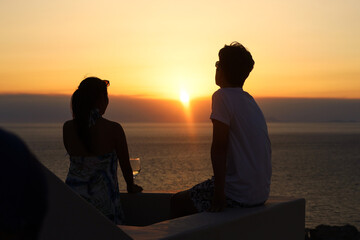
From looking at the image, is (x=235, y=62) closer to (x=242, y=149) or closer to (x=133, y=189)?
(x=242, y=149)

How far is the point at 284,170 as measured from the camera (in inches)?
2309

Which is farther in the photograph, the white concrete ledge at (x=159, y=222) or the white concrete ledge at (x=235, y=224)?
the white concrete ledge at (x=235, y=224)

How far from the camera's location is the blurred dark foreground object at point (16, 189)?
100 cm

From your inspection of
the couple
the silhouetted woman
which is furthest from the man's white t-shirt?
the silhouetted woman

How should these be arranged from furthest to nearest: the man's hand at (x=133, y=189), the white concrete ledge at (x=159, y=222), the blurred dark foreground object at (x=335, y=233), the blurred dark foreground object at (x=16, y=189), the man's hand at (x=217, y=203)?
the blurred dark foreground object at (x=335, y=233) → the man's hand at (x=133, y=189) → the man's hand at (x=217, y=203) → the white concrete ledge at (x=159, y=222) → the blurred dark foreground object at (x=16, y=189)

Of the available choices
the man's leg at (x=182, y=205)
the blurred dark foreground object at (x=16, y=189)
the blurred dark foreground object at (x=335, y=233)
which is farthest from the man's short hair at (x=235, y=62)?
the blurred dark foreground object at (x=335, y=233)

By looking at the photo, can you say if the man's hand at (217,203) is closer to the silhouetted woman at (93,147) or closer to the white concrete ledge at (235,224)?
the white concrete ledge at (235,224)

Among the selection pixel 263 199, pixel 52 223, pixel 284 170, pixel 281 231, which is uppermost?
pixel 52 223

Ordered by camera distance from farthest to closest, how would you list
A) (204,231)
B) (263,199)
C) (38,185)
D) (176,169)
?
(176,169)
(263,199)
(204,231)
(38,185)

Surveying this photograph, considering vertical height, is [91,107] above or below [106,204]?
above

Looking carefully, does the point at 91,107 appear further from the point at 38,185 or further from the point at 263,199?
the point at 38,185

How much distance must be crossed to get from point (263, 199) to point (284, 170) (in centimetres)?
5588

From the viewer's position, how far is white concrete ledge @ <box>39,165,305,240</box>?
7.61ft

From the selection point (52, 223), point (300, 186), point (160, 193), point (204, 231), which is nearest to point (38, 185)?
point (52, 223)
